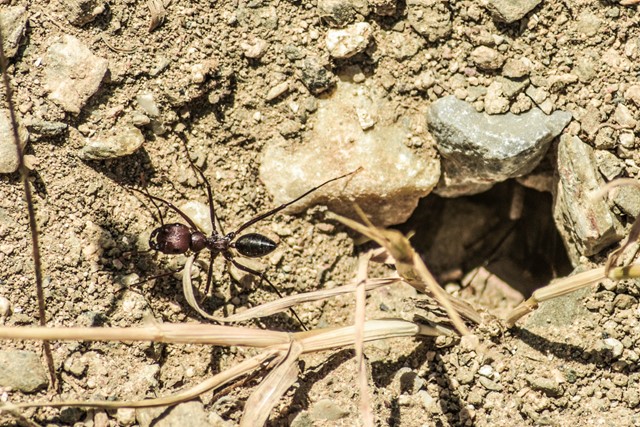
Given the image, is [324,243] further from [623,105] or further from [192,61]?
[623,105]

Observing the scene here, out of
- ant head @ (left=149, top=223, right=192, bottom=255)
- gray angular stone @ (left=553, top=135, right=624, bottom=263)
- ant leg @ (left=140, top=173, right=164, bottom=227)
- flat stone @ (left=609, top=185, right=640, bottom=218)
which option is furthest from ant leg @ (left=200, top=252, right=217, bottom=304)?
flat stone @ (left=609, top=185, right=640, bottom=218)

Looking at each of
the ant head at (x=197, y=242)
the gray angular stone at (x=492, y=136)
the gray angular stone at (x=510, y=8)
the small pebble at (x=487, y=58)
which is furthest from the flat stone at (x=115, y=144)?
the gray angular stone at (x=510, y=8)

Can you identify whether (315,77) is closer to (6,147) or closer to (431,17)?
(431,17)

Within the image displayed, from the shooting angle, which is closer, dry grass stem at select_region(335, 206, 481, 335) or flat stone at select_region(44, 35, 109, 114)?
dry grass stem at select_region(335, 206, 481, 335)

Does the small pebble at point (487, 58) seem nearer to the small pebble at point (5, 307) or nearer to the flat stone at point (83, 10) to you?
the flat stone at point (83, 10)

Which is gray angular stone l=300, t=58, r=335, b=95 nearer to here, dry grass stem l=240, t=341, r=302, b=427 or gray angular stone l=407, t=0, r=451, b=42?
gray angular stone l=407, t=0, r=451, b=42

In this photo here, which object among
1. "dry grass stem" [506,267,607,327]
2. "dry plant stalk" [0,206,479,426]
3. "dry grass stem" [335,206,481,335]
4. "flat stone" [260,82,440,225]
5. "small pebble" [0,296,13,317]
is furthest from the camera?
"flat stone" [260,82,440,225]
